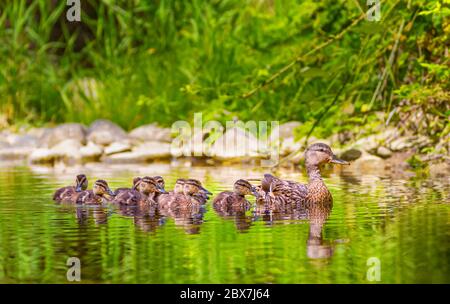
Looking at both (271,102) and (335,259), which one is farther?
(271,102)

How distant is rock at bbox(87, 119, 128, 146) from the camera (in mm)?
16766

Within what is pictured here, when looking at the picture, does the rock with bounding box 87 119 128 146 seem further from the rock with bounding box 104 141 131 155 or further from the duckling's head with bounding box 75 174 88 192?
the duckling's head with bounding box 75 174 88 192

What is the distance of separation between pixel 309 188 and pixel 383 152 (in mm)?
4399

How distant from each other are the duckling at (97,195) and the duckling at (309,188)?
5.08ft

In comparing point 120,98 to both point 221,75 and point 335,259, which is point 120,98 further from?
point 335,259

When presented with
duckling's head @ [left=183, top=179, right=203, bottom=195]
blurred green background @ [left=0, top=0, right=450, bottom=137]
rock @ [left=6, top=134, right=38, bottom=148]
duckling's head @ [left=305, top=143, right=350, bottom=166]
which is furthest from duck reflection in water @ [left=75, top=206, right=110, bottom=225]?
rock @ [left=6, top=134, right=38, bottom=148]

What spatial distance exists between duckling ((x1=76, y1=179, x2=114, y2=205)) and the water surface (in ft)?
1.01

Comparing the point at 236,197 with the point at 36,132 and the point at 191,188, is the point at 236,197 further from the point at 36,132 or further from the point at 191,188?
the point at 36,132

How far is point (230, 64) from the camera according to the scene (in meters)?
16.6

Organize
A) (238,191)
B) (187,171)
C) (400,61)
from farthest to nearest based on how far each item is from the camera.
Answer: (187,171)
(400,61)
(238,191)

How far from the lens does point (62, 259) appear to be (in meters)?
7.00
